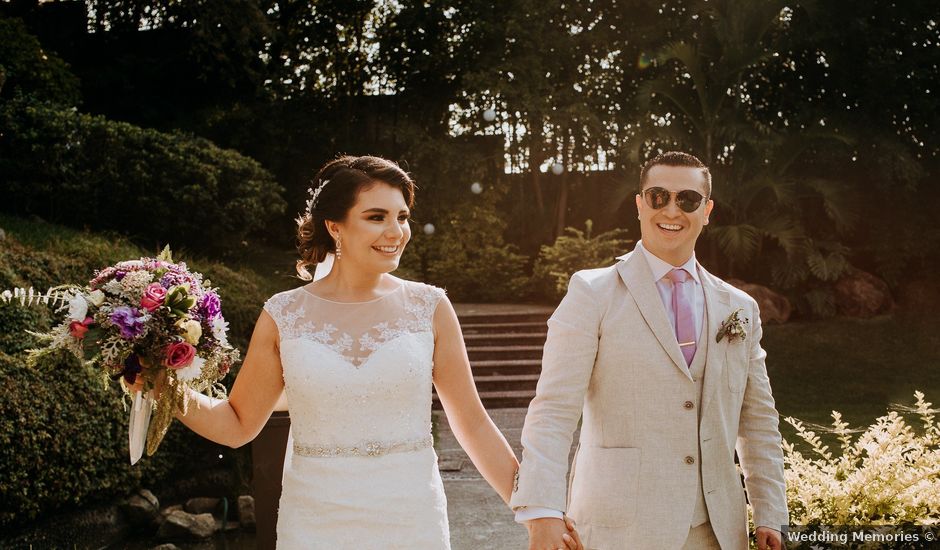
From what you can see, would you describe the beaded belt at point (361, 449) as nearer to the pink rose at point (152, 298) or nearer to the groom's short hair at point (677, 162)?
the pink rose at point (152, 298)

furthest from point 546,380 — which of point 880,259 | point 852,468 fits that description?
point 880,259

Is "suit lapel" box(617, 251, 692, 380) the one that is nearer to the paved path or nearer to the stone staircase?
the paved path

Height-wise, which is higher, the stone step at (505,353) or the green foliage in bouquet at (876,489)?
the green foliage in bouquet at (876,489)

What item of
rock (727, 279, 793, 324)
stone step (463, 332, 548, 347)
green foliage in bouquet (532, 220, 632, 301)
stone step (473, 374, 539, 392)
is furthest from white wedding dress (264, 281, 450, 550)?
rock (727, 279, 793, 324)

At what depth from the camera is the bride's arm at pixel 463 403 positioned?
9.93 ft

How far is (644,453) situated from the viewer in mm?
2678

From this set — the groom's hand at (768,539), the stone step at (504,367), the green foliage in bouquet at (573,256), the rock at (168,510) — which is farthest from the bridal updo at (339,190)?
the green foliage in bouquet at (573,256)

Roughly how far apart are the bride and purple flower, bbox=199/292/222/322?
6.6 inches

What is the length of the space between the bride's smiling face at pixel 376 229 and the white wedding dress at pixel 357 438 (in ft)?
0.74

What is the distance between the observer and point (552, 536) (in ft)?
8.23

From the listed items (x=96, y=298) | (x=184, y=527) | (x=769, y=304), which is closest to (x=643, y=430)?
(x=96, y=298)

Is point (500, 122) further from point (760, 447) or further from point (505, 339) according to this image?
point (760, 447)

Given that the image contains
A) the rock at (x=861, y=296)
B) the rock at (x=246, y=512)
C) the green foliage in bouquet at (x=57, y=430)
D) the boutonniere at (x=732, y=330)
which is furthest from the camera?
the rock at (x=861, y=296)

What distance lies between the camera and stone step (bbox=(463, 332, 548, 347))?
37.8 ft
